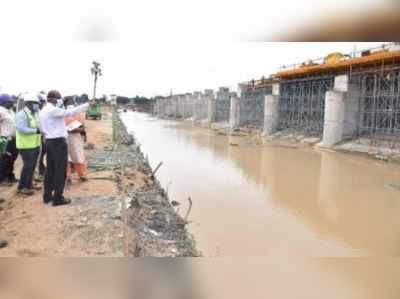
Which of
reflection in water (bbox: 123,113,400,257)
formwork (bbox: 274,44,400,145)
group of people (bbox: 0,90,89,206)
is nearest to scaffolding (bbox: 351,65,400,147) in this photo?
formwork (bbox: 274,44,400,145)

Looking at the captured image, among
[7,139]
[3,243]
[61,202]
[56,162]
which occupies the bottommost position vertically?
[3,243]

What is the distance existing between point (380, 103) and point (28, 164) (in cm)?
1494

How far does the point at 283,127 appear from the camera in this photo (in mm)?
24266

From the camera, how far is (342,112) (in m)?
17.3

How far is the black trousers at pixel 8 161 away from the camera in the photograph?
5.38m

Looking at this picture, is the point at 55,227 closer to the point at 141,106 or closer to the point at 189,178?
the point at 189,178

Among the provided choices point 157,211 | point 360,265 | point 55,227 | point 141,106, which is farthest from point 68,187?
point 141,106

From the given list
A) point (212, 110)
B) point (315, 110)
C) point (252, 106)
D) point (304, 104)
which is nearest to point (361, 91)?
point (315, 110)

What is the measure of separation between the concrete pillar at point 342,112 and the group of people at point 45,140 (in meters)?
13.6

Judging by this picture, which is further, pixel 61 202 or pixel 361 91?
pixel 361 91

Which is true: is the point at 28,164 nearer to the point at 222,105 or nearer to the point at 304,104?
the point at 304,104

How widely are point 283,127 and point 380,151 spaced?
9.67 meters

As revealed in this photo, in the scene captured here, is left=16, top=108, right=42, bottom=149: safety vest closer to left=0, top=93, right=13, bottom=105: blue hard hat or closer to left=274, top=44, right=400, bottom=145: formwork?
left=0, top=93, right=13, bottom=105: blue hard hat

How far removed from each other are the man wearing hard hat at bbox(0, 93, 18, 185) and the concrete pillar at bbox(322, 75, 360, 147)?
14331 mm
